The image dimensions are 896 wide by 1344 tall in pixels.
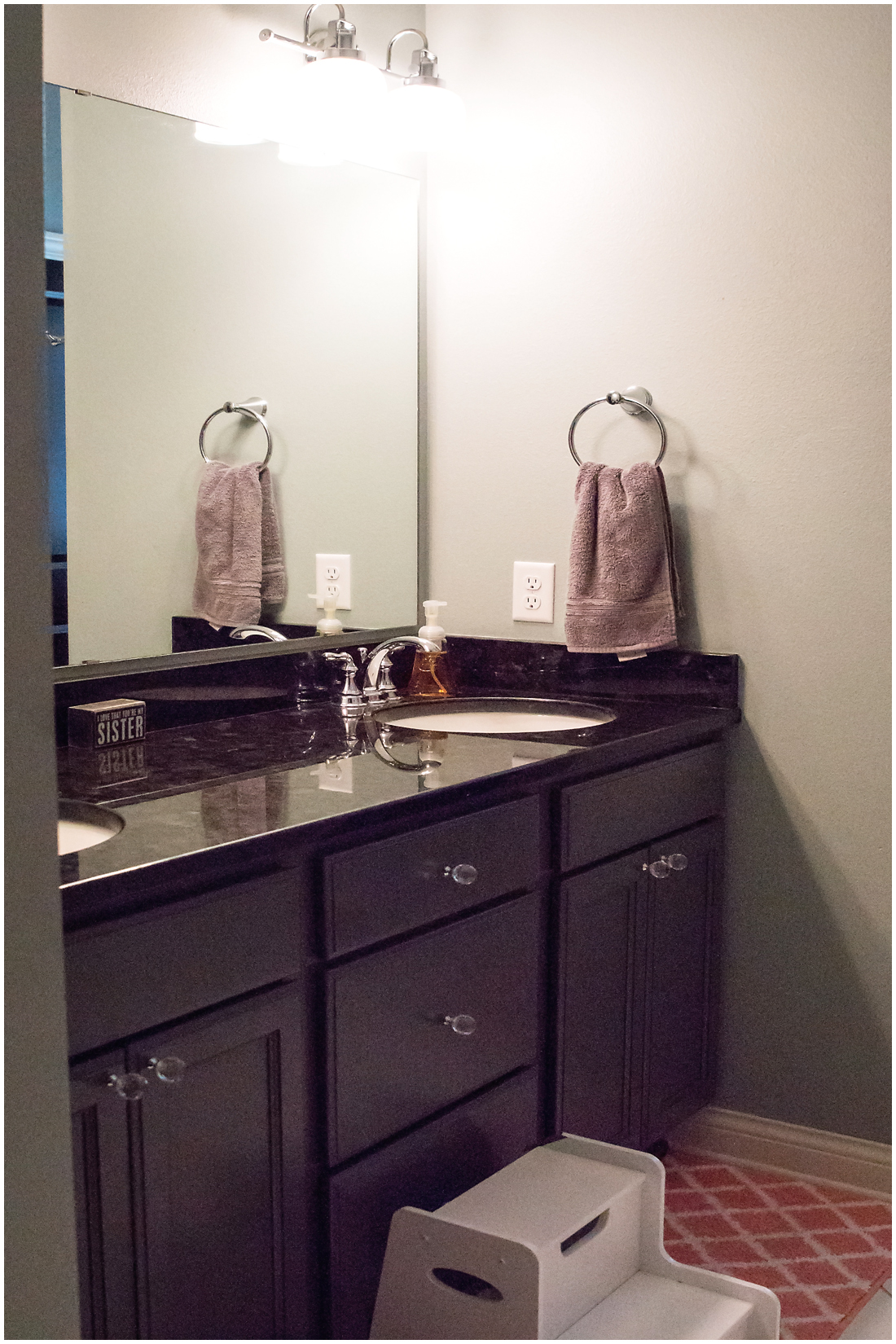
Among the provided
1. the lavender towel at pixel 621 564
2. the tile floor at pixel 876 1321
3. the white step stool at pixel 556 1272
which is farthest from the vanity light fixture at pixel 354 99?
the tile floor at pixel 876 1321

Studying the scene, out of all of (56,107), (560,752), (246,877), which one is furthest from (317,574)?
(246,877)

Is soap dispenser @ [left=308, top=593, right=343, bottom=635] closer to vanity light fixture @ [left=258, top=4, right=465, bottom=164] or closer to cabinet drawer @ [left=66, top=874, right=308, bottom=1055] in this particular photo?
vanity light fixture @ [left=258, top=4, right=465, bottom=164]

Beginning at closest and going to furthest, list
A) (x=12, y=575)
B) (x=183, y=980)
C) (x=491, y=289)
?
(x=12, y=575) → (x=183, y=980) → (x=491, y=289)

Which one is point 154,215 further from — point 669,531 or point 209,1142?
point 209,1142

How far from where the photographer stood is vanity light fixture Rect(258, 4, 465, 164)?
2.03m

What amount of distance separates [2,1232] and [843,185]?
1948mm

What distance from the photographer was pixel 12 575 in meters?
0.56

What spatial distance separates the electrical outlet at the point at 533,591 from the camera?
7.69 feet

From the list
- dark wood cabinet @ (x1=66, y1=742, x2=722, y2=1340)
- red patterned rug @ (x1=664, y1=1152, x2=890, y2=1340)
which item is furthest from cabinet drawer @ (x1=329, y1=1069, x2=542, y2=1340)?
red patterned rug @ (x1=664, y1=1152, x2=890, y2=1340)

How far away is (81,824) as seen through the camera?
1.42 metres

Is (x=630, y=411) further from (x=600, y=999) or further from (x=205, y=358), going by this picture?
(x=600, y=999)

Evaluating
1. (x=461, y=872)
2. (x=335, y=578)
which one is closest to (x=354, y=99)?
(x=335, y=578)

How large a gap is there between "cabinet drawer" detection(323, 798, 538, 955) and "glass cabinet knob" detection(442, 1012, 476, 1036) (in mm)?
133

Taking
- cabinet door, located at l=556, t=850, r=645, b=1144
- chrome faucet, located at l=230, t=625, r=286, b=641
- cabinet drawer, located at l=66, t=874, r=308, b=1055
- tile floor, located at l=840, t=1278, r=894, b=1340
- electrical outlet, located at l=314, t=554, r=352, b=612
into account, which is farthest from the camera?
electrical outlet, located at l=314, t=554, r=352, b=612
